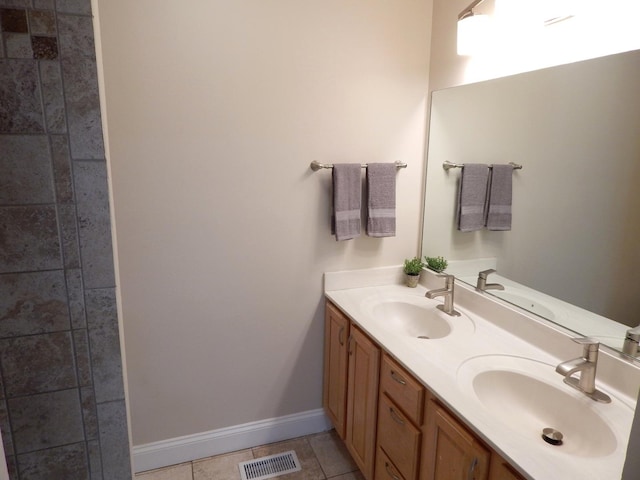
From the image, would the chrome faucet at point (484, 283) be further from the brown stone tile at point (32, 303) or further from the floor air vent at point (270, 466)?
the brown stone tile at point (32, 303)

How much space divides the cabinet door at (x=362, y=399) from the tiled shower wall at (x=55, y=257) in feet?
3.31

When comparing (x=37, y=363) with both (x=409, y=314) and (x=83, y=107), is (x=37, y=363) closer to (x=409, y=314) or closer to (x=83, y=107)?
(x=83, y=107)

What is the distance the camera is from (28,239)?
2.58ft

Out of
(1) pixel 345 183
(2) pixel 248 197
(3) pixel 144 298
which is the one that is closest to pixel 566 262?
(1) pixel 345 183

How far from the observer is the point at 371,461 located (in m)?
1.69

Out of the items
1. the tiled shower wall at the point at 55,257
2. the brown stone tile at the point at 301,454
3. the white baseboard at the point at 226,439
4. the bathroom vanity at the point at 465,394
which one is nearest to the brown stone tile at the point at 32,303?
the tiled shower wall at the point at 55,257

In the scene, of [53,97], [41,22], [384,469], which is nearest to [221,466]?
[384,469]

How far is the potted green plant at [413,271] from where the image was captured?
2156mm

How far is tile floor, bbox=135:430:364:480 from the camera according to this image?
193 centimetres

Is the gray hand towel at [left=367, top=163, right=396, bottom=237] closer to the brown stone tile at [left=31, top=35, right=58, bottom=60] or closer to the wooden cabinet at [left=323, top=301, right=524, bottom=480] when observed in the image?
the wooden cabinet at [left=323, top=301, right=524, bottom=480]

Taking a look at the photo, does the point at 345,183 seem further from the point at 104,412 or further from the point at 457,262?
the point at 104,412

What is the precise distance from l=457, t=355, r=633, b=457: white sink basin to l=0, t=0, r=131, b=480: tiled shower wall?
104 cm

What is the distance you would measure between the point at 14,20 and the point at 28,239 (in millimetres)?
420

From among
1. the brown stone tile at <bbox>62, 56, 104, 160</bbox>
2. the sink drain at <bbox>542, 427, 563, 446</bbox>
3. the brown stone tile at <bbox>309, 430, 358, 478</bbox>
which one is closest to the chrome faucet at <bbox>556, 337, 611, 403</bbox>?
the sink drain at <bbox>542, 427, 563, 446</bbox>
